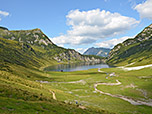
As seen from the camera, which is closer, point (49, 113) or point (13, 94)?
point (49, 113)

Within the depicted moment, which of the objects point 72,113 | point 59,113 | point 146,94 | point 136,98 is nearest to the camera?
point 59,113

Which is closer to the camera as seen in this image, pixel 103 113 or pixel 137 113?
pixel 103 113

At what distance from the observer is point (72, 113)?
27875 mm

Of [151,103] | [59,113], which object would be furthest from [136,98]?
[59,113]

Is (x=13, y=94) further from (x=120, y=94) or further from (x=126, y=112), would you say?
(x=120, y=94)

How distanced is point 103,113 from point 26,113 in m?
27.2

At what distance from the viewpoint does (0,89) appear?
28719 mm

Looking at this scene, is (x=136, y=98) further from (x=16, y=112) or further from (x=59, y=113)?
(x=16, y=112)

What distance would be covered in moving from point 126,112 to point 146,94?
36.1 metres

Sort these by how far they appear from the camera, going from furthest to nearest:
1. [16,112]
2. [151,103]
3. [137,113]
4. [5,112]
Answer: [151,103] < [137,113] < [16,112] < [5,112]

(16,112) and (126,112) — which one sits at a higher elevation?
(16,112)

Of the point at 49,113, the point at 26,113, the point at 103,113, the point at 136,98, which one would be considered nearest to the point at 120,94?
the point at 136,98

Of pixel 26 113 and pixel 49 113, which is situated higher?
pixel 26 113

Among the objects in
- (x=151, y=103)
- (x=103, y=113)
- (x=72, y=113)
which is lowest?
(x=151, y=103)
